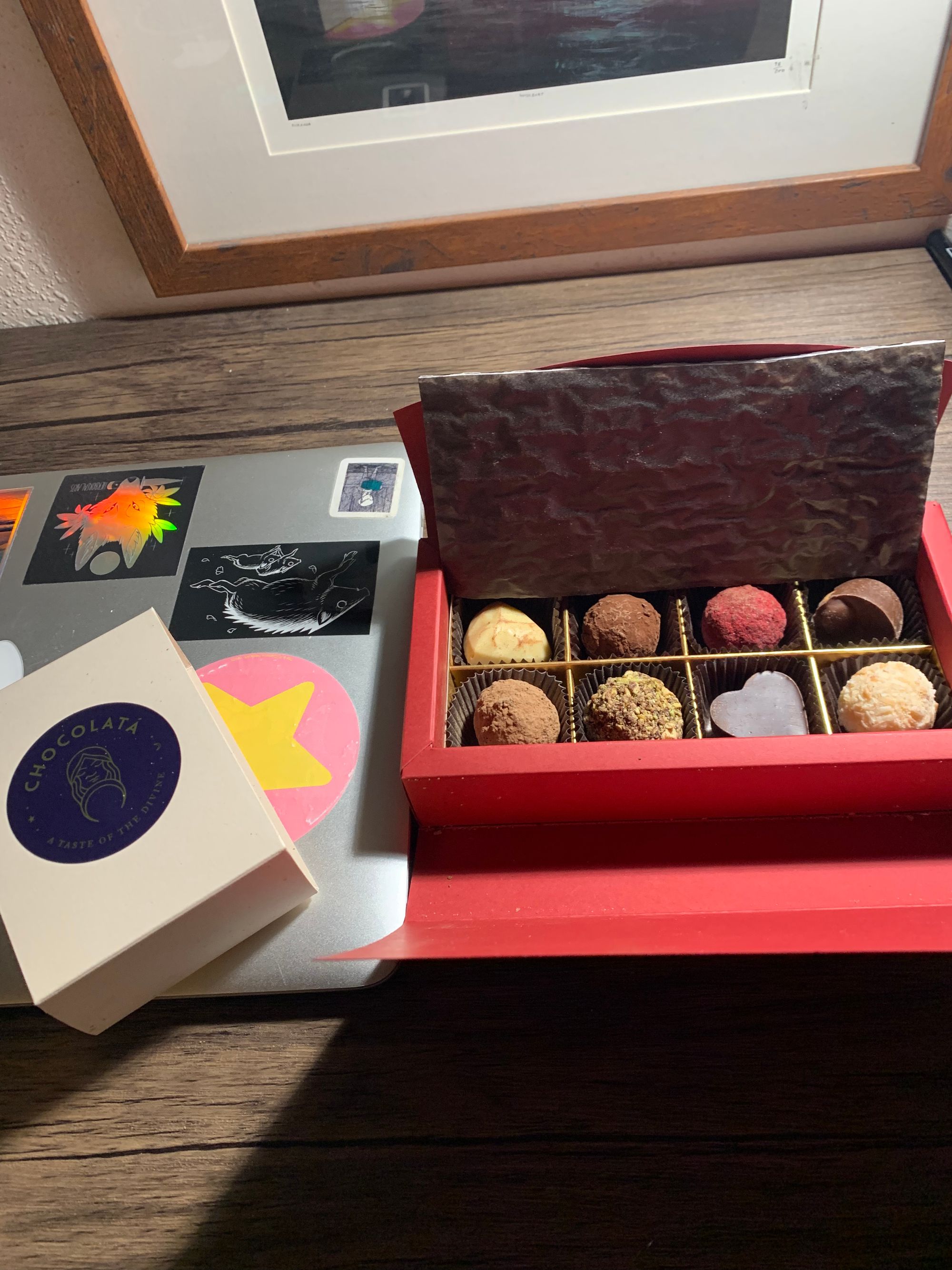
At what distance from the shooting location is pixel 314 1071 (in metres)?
0.63

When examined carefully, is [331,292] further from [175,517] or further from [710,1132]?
[710,1132]

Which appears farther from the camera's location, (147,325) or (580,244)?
(147,325)

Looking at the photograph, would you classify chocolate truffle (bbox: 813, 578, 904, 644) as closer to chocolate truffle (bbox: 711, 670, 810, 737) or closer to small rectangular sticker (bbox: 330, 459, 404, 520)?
chocolate truffle (bbox: 711, 670, 810, 737)

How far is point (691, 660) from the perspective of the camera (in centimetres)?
74

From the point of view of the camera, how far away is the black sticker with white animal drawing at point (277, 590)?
0.89 meters

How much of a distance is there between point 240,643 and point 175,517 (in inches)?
9.3

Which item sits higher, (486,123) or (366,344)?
(486,123)

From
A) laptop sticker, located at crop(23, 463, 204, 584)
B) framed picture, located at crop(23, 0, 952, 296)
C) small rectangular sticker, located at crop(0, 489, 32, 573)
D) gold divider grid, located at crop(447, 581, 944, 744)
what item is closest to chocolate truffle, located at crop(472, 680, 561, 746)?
gold divider grid, located at crop(447, 581, 944, 744)

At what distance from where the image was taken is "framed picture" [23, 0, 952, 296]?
994mm

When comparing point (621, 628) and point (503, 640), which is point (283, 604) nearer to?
point (503, 640)

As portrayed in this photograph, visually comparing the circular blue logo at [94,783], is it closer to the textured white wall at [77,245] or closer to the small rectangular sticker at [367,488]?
the small rectangular sticker at [367,488]

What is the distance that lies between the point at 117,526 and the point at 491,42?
75cm

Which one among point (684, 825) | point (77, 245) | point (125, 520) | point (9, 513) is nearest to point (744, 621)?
point (684, 825)

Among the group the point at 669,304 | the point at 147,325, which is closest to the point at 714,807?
the point at 669,304
